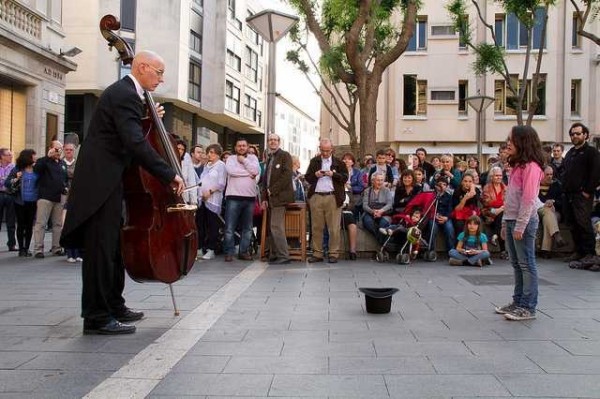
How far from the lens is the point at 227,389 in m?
3.74

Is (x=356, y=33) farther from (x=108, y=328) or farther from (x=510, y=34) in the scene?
(x=510, y=34)

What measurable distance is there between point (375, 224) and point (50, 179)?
5660mm

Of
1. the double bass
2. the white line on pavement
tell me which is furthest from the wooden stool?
the double bass

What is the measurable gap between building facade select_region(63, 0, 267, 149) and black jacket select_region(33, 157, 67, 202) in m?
18.9

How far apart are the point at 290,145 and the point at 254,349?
68326 mm

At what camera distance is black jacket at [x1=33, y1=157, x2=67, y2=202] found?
10.8 m

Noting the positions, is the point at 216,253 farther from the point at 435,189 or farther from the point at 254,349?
the point at 254,349

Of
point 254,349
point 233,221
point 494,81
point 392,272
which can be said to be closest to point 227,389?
A: point 254,349

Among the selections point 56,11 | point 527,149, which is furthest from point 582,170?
point 56,11

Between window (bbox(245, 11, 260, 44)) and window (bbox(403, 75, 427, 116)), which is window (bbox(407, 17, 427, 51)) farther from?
window (bbox(245, 11, 260, 44))

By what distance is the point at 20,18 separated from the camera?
19531 millimetres

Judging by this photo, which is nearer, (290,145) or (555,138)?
(555,138)

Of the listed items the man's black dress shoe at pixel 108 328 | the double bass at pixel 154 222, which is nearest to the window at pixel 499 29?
the double bass at pixel 154 222

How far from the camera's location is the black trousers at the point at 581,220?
1027 cm
